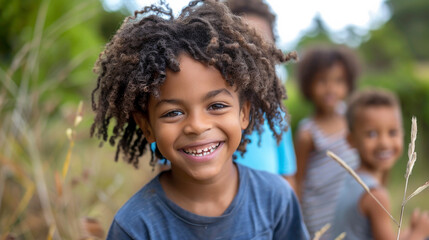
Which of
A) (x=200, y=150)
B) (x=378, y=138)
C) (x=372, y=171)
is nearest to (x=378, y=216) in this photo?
(x=372, y=171)

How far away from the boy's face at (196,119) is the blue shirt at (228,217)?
0.55 ft

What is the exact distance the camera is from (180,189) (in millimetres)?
1868

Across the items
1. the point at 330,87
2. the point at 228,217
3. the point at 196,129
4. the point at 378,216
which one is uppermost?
the point at 196,129

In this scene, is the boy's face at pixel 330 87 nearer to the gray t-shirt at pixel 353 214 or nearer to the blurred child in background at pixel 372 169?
the blurred child in background at pixel 372 169

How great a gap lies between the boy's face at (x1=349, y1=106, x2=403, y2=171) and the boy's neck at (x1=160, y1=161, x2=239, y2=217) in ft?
5.17

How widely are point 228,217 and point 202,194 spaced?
13 centimetres

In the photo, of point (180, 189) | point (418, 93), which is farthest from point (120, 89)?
point (418, 93)

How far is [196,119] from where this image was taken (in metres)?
1.66

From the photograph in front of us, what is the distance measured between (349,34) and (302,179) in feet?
19.8

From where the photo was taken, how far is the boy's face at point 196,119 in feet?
5.44

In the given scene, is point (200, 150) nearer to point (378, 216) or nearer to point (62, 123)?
point (378, 216)

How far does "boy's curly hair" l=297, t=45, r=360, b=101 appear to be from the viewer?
4.46 meters

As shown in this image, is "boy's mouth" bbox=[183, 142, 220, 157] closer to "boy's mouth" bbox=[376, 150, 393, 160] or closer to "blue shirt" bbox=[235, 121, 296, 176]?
"blue shirt" bbox=[235, 121, 296, 176]

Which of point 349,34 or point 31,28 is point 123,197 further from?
point 349,34
